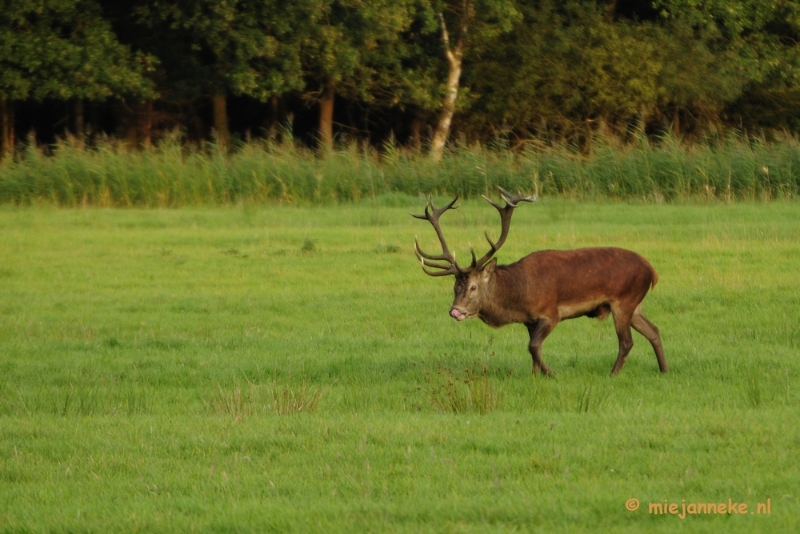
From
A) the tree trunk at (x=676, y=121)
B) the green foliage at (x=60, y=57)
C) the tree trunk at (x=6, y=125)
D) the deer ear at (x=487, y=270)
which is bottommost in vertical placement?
the tree trunk at (x=6, y=125)

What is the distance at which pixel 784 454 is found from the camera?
6211 mm

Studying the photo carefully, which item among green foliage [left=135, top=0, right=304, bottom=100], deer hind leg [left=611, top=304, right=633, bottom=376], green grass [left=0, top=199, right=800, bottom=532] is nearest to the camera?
green grass [left=0, top=199, right=800, bottom=532]

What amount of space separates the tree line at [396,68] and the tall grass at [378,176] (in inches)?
198

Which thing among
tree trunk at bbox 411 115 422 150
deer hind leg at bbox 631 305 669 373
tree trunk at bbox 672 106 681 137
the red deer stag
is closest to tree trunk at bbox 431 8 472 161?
tree trunk at bbox 411 115 422 150

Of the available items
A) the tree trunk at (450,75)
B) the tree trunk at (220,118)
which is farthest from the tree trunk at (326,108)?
the tree trunk at (450,75)

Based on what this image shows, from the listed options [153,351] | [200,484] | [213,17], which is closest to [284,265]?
[153,351]

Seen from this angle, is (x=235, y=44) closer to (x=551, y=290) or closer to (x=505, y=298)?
(x=505, y=298)

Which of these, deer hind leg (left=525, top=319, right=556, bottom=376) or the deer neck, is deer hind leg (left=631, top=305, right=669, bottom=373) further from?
the deer neck

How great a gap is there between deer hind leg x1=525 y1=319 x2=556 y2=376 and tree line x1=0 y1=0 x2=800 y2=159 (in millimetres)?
19614

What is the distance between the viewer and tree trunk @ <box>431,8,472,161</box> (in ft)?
103

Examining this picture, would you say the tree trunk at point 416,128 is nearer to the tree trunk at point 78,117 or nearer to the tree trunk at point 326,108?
the tree trunk at point 326,108

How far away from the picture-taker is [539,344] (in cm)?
892

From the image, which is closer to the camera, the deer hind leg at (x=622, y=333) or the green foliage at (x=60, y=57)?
the deer hind leg at (x=622, y=333)

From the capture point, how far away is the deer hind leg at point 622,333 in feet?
30.0
